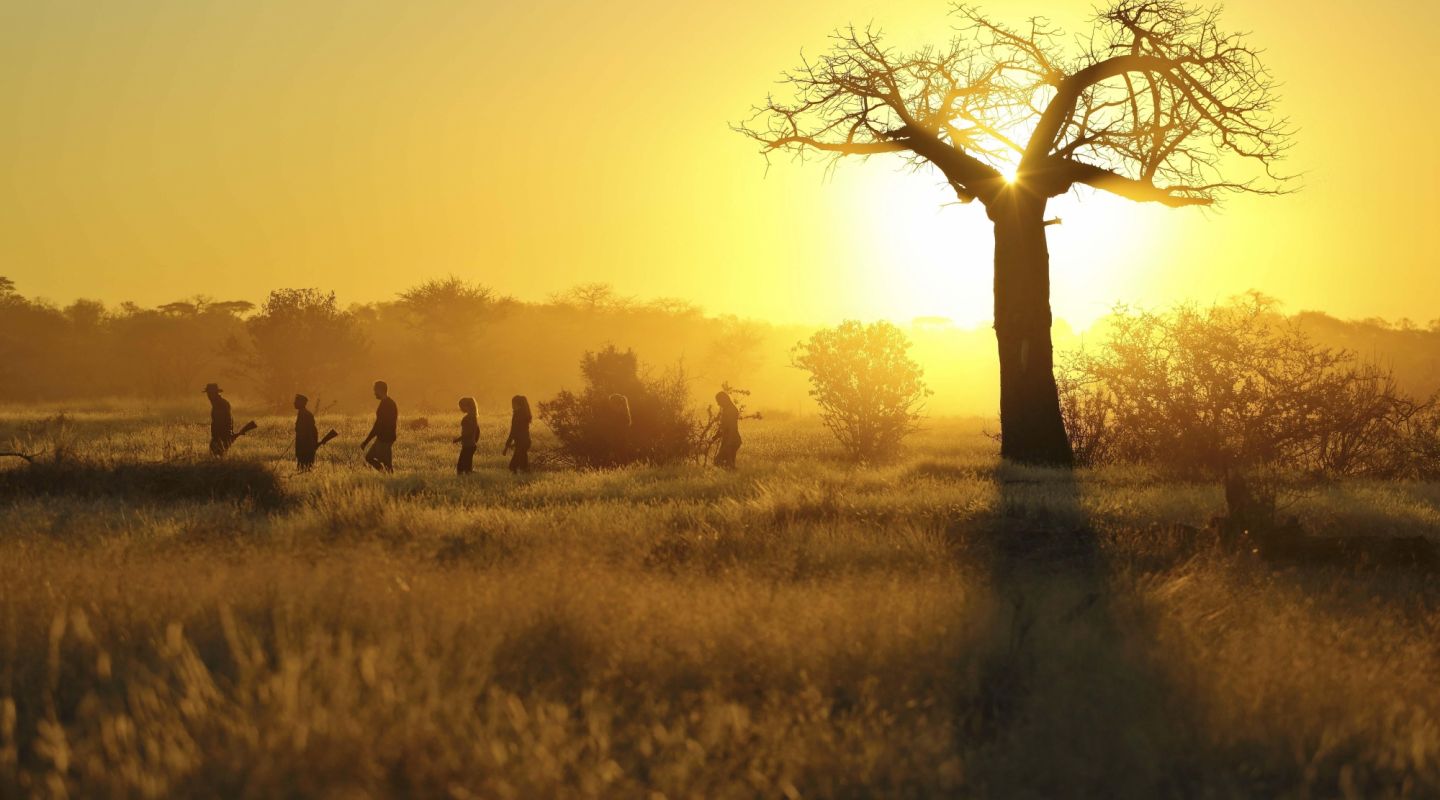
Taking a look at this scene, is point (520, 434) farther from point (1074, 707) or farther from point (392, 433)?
point (1074, 707)

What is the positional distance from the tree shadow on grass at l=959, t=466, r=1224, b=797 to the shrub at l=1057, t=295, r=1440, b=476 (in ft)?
38.1

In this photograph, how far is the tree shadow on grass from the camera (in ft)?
15.6

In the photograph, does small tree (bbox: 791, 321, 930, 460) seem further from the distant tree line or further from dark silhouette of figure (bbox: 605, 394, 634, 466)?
the distant tree line

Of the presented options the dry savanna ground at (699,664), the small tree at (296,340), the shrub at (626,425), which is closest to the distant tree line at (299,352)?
the small tree at (296,340)

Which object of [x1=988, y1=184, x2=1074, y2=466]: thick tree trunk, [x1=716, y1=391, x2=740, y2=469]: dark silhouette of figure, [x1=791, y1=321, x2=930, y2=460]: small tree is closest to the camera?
[x1=716, y1=391, x2=740, y2=469]: dark silhouette of figure

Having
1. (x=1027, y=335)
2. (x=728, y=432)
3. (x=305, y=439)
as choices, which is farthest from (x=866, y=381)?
(x=305, y=439)

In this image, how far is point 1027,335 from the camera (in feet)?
63.1

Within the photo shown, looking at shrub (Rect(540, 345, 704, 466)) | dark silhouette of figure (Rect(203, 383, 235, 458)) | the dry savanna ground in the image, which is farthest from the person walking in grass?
the dry savanna ground

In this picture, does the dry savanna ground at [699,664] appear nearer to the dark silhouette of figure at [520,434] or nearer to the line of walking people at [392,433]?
the line of walking people at [392,433]

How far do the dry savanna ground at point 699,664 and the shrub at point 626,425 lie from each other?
34.9 ft

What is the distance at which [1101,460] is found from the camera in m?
20.5

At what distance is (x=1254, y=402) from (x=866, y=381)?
7.76m

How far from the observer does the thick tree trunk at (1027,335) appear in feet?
62.7

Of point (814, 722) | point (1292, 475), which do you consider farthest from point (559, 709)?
point (1292, 475)
